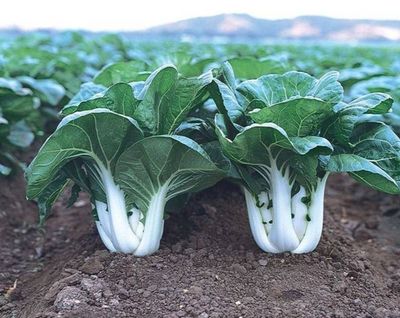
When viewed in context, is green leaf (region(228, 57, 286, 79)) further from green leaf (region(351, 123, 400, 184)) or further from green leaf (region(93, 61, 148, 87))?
green leaf (region(351, 123, 400, 184))

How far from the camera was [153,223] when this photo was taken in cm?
292

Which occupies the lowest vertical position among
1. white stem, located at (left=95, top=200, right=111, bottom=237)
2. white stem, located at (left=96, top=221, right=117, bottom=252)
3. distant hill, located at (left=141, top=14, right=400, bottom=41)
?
distant hill, located at (left=141, top=14, right=400, bottom=41)

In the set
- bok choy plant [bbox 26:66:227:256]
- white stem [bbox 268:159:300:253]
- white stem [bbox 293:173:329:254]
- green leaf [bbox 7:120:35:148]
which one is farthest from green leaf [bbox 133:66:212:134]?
→ green leaf [bbox 7:120:35:148]

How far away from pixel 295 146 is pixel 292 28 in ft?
151

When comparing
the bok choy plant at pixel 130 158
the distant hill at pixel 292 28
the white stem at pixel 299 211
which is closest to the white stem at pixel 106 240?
the bok choy plant at pixel 130 158

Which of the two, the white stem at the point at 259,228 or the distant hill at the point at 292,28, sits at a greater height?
the white stem at the point at 259,228

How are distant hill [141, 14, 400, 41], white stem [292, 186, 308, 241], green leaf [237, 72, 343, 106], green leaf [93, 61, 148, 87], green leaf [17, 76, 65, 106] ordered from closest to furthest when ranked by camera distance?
green leaf [237, 72, 343, 106]
white stem [292, 186, 308, 241]
green leaf [93, 61, 148, 87]
green leaf [17, 76, 65, 106]
distant hill [141, 14, 400, 41]

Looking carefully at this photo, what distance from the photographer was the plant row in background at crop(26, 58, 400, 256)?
259 centimetres

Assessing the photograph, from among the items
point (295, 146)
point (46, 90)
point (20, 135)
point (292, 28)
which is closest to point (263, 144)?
point (295, 146)

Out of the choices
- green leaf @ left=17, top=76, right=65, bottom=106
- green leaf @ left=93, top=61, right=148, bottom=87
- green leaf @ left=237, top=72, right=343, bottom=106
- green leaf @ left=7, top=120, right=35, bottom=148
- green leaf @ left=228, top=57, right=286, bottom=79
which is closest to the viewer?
green leaf @ left=237, top=72, right=343, bottom=106

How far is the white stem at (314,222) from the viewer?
2.92m

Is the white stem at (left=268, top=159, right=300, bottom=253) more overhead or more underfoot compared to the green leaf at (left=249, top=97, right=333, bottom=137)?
more underfoot

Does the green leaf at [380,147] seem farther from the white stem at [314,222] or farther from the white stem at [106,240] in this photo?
the white stem at [106,240]

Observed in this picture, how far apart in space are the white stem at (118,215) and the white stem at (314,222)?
84 cm
